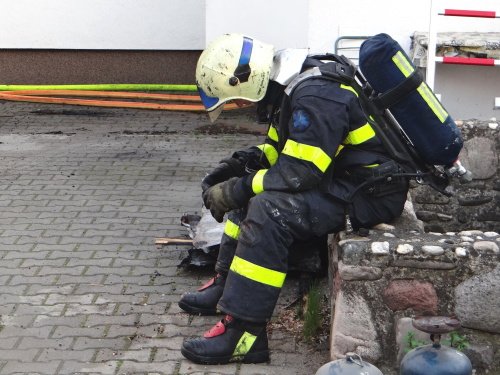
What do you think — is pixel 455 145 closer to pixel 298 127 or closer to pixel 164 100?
pixel 298 127

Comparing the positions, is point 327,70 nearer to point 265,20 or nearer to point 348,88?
point 348,88

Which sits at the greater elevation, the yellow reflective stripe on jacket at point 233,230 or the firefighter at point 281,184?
the firefighter at point 281,184

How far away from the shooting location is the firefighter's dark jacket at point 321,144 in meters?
4.16

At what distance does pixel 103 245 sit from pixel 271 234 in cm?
205

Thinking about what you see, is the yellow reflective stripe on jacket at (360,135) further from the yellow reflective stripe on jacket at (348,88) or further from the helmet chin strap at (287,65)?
the helmet chin strap at (287,65)

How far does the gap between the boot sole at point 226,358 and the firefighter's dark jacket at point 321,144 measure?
2.63 feet

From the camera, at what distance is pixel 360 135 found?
432cm

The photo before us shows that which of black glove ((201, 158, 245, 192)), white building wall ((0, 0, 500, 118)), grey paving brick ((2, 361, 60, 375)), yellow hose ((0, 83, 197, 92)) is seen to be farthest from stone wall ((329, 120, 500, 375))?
yellow hose ((0, 83, 197, 92))

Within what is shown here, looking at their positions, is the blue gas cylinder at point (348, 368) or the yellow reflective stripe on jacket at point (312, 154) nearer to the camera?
the blue gas cylinder at point (348, 368)

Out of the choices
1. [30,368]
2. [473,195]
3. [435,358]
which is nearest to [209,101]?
[30,368]

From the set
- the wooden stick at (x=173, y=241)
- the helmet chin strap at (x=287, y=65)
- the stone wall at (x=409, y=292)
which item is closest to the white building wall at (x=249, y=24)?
the wooden stick at (x=173, y=241)

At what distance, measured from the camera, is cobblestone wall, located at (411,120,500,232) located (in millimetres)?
5648

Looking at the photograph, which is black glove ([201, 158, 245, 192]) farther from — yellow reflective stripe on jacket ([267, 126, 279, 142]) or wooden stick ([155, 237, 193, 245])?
wooden stick ([155, 237, 193, 245])

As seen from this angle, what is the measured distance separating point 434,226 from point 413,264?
1810 mm
